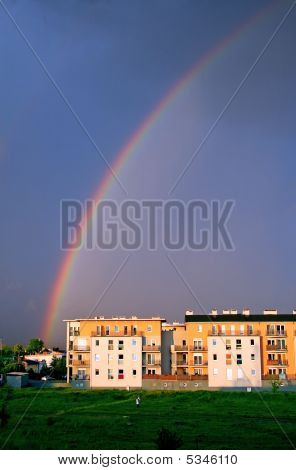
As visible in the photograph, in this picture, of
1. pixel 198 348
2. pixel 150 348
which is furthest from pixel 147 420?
pixel 198 348

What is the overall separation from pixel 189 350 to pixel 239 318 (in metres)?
5.25

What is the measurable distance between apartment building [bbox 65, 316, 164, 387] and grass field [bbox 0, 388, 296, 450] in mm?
6905

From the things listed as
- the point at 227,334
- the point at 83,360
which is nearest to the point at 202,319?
the point at 227,334

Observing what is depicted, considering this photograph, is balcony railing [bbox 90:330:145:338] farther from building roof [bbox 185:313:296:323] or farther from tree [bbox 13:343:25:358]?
tree [bbox 13:343:25:358]

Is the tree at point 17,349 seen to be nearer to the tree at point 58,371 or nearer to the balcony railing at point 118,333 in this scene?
the tree at point 58,371

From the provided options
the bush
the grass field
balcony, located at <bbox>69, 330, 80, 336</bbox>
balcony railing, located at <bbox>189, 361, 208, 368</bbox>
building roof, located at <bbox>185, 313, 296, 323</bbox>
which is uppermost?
building roof, located at <bbox>185, 313, 296, 323</bbox>

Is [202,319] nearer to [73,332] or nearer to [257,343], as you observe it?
[257,343]

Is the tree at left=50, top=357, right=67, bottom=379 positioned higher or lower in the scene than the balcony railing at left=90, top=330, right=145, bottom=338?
lower

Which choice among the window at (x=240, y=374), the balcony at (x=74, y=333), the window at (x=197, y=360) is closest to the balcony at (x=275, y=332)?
the window at (x=240, y=374)

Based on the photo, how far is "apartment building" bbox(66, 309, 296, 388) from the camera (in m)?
47.2

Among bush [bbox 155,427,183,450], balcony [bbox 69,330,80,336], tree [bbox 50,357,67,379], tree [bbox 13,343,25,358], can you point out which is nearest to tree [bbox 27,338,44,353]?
tree [bbox 13,343,25,358]

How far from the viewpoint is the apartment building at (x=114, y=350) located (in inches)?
1860

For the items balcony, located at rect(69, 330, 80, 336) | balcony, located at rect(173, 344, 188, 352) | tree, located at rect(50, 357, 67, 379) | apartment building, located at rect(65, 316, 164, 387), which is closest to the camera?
apartment building, located at rect(65, 316, 164, 387)
